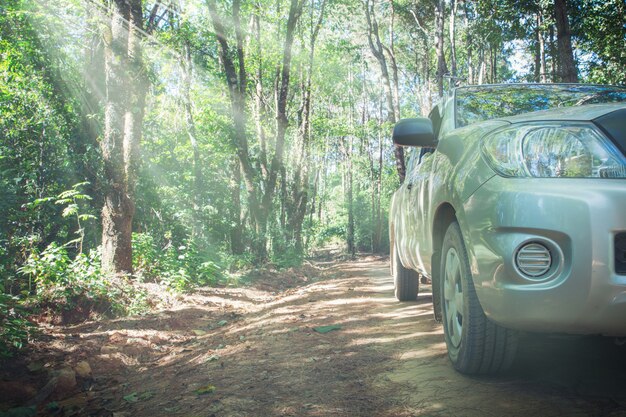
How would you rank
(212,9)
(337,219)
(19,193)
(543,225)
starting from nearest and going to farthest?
(543,225), (19,193), (212,9), (337,219)

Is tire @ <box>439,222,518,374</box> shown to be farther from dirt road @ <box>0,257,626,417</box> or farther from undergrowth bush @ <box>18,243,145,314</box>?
undergrowth bush @ <box>18,243,145,314</box>

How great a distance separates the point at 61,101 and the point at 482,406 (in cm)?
1287

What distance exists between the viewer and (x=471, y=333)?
2.64 m

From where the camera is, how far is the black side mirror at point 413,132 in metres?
3.54

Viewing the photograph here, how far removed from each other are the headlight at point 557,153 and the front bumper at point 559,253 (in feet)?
0.22

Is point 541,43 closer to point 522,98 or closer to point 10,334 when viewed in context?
point 522,98

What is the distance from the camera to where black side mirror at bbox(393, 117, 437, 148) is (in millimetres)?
3537

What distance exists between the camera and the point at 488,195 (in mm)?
2385

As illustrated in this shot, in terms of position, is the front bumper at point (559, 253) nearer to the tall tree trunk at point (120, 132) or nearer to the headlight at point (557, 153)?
the headlight at point (557, 153)

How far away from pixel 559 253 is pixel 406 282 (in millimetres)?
3999

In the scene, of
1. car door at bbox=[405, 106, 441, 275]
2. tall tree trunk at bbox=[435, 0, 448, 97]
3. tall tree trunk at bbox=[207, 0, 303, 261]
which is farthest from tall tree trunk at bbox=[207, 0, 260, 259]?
car door at bbox=[405, 106, 441, 275]

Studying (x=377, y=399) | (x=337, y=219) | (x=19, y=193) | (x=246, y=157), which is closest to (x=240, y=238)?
(x=246, y=157)

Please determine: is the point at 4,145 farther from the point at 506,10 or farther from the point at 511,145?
the point at 506,10

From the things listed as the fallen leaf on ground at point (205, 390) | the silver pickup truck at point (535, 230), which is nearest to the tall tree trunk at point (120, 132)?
the fallen leaf on ground at point (205, 390)
